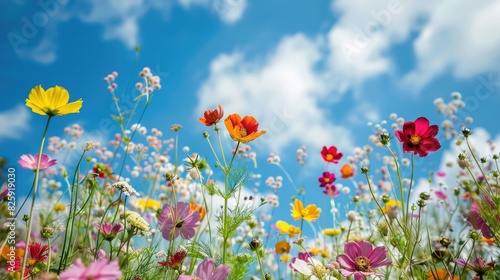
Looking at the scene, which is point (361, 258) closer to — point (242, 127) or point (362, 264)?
point (362, 264)

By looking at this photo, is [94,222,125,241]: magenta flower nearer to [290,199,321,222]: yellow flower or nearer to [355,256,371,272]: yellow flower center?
[355,256,371,272]: yellow flower center

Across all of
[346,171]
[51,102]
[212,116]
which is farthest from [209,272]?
[346,171]

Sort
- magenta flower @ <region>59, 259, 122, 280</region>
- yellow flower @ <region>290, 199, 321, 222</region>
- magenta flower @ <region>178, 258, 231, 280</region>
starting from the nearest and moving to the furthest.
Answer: magenta flower @ <region>59, 259, 122, 280</region> → magenta flower @ <region>178, 258, 231, 280</region> → yellow flower @ <region>290, 199, 321, 222</region>

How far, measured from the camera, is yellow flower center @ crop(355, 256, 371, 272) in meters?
0.98

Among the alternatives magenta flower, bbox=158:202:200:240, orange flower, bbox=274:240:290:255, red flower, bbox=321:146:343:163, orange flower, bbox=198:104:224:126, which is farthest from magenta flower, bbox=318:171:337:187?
magenta flower, bbox=158:202:200:240

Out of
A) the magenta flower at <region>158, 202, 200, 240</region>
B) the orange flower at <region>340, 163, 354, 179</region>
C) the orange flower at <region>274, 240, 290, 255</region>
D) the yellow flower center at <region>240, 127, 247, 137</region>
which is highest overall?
the orange flower at <region>340, 163, 354, 179</region>

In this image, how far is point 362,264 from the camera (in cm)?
98

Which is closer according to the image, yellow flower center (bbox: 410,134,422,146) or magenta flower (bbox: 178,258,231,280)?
magenta flower (bbox: 178,258,231,280)

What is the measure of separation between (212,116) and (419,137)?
0.65m

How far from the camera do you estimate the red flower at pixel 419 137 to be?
4.37ft

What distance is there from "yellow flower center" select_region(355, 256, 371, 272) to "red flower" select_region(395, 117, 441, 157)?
468mm

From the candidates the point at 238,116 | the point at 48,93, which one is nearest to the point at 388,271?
the point at 238,116

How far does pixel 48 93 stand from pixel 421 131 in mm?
1056

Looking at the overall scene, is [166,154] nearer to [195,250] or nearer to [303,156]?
[303,156]
